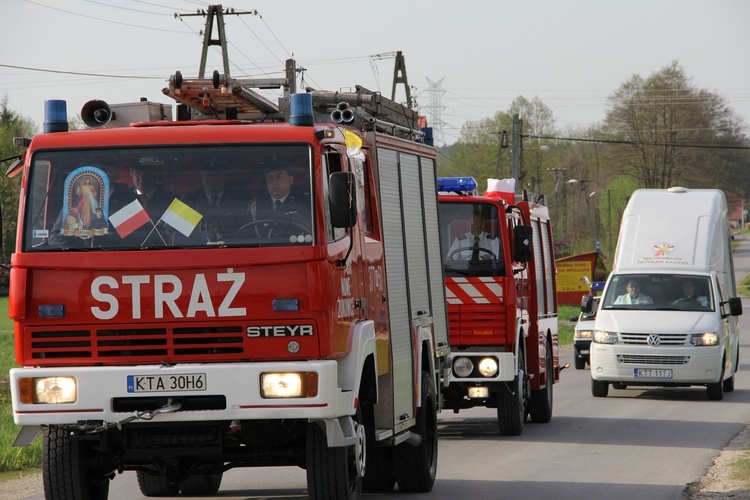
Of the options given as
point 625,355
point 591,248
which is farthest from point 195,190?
point 591,248

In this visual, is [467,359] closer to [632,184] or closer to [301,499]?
[301,499]

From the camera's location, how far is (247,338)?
289 inches

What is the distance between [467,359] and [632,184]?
83.1 m

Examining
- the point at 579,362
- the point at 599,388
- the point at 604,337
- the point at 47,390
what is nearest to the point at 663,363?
the point at 604,337

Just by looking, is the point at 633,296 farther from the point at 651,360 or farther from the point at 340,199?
the point at 340,199

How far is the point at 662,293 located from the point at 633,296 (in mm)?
477

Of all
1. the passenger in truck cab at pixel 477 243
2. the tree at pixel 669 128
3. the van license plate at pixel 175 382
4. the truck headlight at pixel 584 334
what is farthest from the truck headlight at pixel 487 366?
the tree at pixel 669 128

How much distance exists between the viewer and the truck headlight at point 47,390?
7273 mm

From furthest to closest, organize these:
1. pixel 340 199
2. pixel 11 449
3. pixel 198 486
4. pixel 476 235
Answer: pixel 476 235, pixel 11 449, pixel 198 486, pixel 340 199

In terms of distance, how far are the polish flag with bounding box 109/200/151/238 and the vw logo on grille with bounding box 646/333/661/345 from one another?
13.8m

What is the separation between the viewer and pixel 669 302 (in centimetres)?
2078

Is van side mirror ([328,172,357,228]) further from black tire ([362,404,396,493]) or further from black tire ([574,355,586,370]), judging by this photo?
black tire ([574,355,586,370])

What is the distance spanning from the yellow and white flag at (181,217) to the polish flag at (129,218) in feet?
0.42

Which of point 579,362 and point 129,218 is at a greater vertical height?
point 129,218
